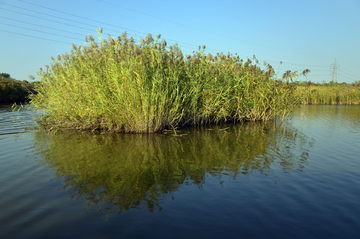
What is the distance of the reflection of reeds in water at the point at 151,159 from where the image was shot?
477 cm

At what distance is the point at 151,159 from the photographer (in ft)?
22.8

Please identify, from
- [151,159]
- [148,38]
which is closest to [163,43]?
[148,38]

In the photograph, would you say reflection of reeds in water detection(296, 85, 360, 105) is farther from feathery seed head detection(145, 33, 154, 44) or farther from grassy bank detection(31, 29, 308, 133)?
feathery seed head detection(145, 33, 154, 44)

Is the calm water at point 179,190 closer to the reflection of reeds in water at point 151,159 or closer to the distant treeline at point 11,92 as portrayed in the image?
the reflection of reeds in water at point 151,159

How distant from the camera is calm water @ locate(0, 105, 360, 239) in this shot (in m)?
3.46

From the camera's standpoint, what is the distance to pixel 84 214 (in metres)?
3.82

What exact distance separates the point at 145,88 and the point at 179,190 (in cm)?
531

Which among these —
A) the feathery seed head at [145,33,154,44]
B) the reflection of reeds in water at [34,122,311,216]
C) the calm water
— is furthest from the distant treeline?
the calm water

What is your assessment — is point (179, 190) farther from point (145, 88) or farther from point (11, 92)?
point (11, 92)

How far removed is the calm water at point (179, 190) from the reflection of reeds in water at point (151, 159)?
3cm

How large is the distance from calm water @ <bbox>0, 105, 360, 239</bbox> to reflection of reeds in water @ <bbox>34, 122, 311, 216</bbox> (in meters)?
0.03

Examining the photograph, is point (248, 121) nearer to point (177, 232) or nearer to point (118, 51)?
point (118, 51)

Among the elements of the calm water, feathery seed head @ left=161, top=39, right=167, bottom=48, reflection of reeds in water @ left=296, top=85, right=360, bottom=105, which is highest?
feathery seed head @ left=161, top=39, right=167, bottom=48

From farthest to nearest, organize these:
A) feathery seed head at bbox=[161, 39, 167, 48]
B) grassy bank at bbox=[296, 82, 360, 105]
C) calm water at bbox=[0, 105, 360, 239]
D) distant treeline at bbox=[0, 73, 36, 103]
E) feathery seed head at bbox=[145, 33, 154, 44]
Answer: grassy bank at bbox=[296, 82, 360, 105]
distant treeline at bbox=[0, 73, 36, 103]
feathery seed head at bbox=[161, 39, 167, 48]
feathery seed head at bbox=[145, 33, 154, 44]
calm water at bbox=[0, 105, 360, 239]
